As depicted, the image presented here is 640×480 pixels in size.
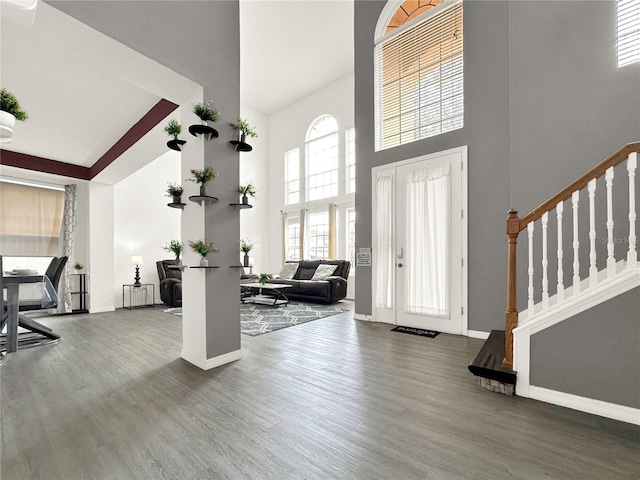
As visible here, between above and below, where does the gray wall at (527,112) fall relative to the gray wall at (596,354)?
above

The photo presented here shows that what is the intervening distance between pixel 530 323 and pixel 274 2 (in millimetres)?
6250

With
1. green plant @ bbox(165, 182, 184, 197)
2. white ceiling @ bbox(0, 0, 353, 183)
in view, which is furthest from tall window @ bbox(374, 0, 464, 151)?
green plant @ bbox(165, 182, 184, 197)

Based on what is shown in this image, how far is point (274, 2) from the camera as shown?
17.0 ft

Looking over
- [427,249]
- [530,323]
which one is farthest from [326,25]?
[530,323]

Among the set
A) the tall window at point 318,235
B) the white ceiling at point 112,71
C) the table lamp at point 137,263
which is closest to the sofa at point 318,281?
the tall window at point 318,235

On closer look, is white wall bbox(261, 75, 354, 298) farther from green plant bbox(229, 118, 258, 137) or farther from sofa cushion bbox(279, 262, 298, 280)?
green plant bbox(229, 118, 258, 137)

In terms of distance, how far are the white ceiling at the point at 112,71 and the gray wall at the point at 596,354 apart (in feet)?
12.0

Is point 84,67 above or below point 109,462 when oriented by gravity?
above

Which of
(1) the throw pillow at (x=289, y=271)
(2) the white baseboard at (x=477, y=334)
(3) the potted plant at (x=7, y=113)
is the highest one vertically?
(3) the potted plant at (x=7, y=113)

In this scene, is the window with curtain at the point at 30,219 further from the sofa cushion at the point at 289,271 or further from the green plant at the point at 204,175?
the green plant at the point at 204,175

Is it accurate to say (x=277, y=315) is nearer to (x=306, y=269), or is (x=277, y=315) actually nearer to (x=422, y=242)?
(x=306, y=269)

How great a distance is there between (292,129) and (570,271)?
25.6ft

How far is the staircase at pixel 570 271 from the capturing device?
1840 mm

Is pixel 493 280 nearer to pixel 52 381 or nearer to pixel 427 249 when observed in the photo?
pixel 427 249
